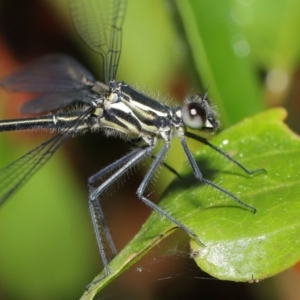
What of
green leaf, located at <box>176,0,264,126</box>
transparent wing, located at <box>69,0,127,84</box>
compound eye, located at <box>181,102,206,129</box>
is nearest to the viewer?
compound eye, located at <box>181,102,206,129</box>

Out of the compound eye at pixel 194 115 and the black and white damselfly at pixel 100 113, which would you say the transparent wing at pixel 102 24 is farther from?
the compound eye at pixel 194 115

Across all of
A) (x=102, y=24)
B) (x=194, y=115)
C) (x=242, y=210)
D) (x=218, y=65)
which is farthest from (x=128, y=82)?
(x=242, y=210)

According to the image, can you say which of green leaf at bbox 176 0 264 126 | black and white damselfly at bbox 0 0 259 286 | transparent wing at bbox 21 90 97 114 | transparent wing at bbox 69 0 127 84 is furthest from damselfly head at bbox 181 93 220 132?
transparent wing at bbox 21 90 97 114

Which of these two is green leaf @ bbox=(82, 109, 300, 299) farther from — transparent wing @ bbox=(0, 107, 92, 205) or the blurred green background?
transparent wing @ bbox=(0, 107, 92, 205)

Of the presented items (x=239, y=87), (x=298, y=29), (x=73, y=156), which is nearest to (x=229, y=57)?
(x=239, y=87)

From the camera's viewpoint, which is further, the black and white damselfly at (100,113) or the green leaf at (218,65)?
the green leaf at (218,65)

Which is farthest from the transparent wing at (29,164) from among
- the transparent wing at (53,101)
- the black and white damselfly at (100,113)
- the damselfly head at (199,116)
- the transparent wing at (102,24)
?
the damselfly head at (199,116)

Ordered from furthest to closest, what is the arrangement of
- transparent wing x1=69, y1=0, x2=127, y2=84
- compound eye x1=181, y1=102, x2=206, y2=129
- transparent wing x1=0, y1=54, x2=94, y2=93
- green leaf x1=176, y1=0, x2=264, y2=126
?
transparent wing x1=0, y1=54, x2=94, y2=93, transparent wing x1=69, y1=0, x2=127, y2=84, green leaf x1=176, y1=0, x2=264, y2=126, compound eye x1=181, y1=102, x2=206, y2=129
